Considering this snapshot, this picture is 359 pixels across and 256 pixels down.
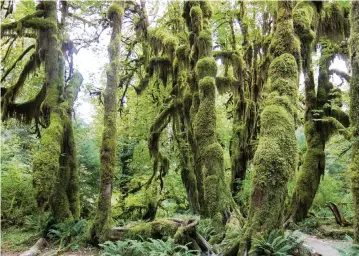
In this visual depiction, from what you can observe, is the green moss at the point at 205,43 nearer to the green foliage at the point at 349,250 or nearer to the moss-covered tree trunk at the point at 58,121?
the moss-covered tree trunk at the point at 58,121

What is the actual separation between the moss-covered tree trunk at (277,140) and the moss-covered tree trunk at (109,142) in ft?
15.3

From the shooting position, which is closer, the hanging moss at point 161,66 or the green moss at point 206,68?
the green moss at point 206,68

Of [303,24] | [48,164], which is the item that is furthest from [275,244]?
[48,164]

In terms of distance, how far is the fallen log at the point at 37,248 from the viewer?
877 centimetres

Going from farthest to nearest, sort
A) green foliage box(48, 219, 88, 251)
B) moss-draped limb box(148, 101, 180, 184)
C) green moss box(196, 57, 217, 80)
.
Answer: moss-draped limb box(148, 101, 180, 184) → green moss box(196, 57, 217, 80) → green foliage box(48, 219, 88, 251)

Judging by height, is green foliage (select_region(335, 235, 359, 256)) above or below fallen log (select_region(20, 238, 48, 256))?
above

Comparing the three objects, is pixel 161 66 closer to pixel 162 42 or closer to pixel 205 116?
pixel 162 42

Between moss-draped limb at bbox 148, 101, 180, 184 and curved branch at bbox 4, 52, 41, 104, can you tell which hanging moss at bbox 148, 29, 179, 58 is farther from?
curved branch at bbox 4, 52, 41, 104

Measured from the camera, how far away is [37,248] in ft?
30.7

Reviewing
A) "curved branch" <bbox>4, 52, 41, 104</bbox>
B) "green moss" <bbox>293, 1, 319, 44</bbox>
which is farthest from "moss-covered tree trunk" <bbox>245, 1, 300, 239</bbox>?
"curved branch" <bbox>4, 52, 41, 104</bbox>

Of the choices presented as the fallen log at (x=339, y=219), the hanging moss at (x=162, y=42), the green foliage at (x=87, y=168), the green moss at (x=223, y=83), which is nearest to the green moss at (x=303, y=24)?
the green moss at (x=223, y=83)

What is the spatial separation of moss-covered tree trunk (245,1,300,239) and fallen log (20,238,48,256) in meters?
6.00

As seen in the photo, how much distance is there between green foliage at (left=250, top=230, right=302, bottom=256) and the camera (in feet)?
19.5

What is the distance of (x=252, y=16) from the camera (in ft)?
56.6
